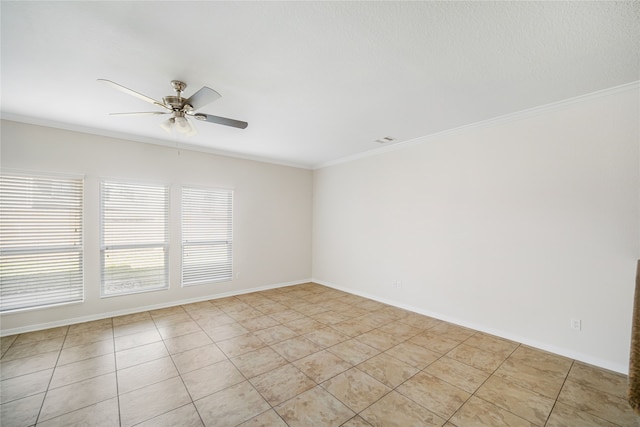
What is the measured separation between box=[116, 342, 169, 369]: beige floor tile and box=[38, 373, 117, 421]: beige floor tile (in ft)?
0.78

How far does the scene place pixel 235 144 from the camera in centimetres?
453

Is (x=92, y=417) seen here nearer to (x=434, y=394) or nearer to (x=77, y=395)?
(x=77, y=395)

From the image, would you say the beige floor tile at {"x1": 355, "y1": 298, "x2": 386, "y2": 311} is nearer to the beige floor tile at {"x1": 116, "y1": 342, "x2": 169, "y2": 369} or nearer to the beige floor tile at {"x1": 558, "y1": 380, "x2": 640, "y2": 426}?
the beige floor tile at {"x1": 558, "y1": 380, "x2": 640, "y2": 426}

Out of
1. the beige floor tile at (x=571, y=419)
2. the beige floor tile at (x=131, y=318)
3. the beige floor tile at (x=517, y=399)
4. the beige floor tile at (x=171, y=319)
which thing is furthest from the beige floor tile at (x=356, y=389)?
Answer: the beige floor tile at (x=131, y=318)

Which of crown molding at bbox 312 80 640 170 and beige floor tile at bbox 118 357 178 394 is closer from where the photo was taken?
beige floor tile at bbox 118 357 178 394

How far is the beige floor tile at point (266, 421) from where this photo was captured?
1.93m

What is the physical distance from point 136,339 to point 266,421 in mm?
2256

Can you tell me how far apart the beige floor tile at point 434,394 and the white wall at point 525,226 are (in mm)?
1475

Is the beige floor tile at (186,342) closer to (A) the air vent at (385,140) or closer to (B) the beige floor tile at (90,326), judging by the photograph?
(B) the beige floor tile at (90,326)

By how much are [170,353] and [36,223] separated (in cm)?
254

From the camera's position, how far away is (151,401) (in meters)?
2.18

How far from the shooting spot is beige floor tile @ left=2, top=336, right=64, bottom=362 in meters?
2.83

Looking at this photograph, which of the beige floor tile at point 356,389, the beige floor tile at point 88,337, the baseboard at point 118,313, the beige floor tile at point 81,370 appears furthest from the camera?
the baseboard at point 118,313

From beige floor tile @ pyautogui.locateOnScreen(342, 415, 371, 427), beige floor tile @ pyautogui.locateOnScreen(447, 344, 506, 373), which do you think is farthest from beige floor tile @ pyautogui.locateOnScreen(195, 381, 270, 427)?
beige floor tile @ pyautogui.locateOnScreen(447, 344, 506, 373)
